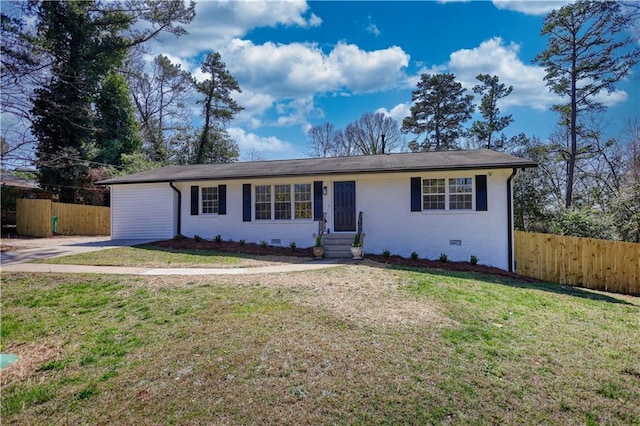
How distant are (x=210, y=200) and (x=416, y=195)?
330 inches

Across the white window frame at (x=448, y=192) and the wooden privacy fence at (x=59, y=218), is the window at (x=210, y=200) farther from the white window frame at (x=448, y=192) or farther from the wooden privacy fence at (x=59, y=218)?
the wooden privacy fence at (x=59, y=218)

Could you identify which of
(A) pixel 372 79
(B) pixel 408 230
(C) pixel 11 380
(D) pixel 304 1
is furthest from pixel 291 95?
(C) pixel 11 380

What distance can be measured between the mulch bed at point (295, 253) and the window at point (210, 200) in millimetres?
1336

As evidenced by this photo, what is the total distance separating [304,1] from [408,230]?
8873 millimetres

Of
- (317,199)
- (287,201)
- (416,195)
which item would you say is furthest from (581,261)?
(287,201)

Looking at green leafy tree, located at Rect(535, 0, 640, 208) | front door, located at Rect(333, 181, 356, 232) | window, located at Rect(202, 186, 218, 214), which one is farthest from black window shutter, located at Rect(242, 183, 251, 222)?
green leafy tree, located at Rect(535, 0, 640, 208)

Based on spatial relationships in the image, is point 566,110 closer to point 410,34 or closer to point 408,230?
point 410,34

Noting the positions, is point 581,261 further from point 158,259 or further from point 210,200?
point 210,200

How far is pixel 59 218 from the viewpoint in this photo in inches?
752

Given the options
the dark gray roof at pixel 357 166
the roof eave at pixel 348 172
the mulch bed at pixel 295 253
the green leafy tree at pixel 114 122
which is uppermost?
the green leafy tree at pixel 114 122

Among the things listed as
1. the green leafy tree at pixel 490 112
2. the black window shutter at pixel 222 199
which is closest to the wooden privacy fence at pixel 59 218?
the black window shutter at pixel 222 199

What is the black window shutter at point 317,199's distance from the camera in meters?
13.2

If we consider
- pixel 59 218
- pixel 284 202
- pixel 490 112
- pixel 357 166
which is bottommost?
pixel 59 218

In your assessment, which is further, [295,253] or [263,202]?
[263,202]
